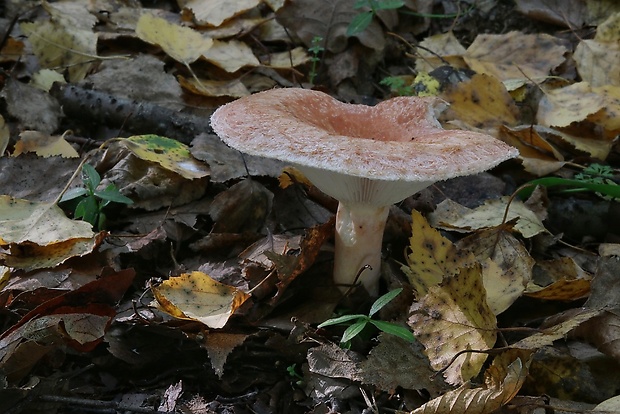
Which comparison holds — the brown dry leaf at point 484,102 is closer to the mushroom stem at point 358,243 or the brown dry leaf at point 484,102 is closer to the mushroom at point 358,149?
the mushroom at point 358,149

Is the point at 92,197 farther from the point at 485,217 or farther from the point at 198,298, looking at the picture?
the point at 485,217

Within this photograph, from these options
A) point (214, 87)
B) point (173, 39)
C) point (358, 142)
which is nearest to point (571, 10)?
point (214, 87)

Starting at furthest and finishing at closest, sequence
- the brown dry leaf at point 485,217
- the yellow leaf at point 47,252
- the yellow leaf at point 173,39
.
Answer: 1. the yellow leaf at point 173,39
2. the brown dry leaf at point 485,217
3. the yellow leaf at point 47,252

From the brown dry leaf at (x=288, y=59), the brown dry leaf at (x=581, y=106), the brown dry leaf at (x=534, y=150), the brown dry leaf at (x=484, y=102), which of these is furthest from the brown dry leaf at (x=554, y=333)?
the brown dry leaf at (x=288, y=59)

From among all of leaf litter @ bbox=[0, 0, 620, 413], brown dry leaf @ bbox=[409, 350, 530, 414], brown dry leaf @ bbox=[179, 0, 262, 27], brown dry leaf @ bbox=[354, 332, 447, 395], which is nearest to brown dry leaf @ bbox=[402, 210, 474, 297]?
leaf litter @ bbox=[0, 0, 620, 413]

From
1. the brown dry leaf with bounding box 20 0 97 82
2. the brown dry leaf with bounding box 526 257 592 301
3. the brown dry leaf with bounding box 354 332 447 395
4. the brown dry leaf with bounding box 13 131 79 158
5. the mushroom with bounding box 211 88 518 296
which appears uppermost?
the mushroom with bounding box 211 88 518 296

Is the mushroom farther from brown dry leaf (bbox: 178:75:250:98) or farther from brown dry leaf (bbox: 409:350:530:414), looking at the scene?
brown dry leaf (bbox: 178:75:250:98)

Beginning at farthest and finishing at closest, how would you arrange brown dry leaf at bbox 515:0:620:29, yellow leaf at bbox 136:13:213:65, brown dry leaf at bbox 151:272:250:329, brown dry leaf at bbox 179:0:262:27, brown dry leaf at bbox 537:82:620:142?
brown dry leaf at bbox 515:0:620:29
brown dry leaf at bbox 179:0:262:27
yellow leaf at bbox 136:13:213:65
brown dry leaf at bbox 537:82:620:142
brown dry leaf at bbox 151:272:250:329
